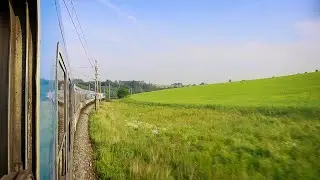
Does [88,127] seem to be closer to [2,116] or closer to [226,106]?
[226,106]

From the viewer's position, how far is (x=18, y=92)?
190 cm

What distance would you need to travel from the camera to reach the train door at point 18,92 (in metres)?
1.85

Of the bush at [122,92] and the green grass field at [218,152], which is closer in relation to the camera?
the green grass field at [218,152]

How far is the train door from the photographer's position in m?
1.85

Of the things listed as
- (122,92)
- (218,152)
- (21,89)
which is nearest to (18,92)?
(21,89)

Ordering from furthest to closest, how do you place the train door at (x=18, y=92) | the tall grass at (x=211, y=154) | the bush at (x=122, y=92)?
the bush at (x=122, y=92), the tall grass at (x=211, y=154), the train door at (x=18, y=92)

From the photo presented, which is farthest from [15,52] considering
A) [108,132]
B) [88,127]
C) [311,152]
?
[88,127]

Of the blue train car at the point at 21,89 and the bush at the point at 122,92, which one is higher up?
the blue train car at the point at 21,89

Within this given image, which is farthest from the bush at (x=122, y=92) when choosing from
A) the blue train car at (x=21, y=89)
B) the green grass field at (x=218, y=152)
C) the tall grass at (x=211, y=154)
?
the blue train car at (x=21, y=89)

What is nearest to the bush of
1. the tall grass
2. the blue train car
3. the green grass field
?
the green grass field

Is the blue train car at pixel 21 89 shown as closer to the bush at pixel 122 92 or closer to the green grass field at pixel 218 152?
the green grass field at pixel 218 152

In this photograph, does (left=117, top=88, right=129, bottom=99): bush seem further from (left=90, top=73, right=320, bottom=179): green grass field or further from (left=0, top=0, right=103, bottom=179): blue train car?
(left=0, top=0, right=103, bottom=179): blue train car

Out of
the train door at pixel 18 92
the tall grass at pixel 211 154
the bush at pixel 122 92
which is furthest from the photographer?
the bush at pixel 122 92

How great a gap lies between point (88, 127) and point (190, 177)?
532 inches
